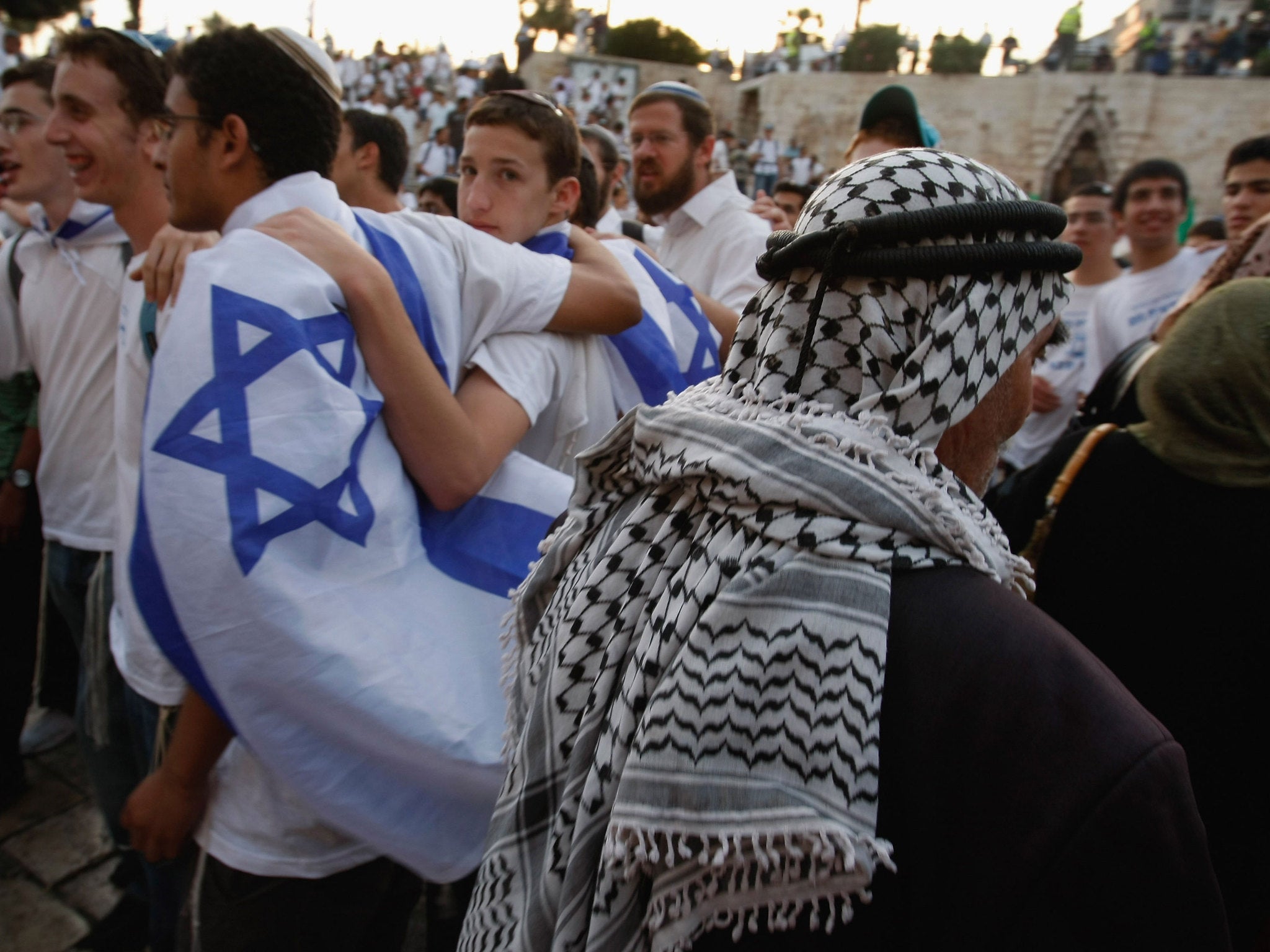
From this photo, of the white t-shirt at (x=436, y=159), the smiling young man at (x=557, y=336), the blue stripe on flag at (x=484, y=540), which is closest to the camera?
the blue stripe on flag at (x=484, y=540)

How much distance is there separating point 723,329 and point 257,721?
2049mm

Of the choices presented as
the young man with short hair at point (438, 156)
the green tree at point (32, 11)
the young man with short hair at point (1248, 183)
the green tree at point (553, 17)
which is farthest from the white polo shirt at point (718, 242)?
the green tree at point (553, 17)

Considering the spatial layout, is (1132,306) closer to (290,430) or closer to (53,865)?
(290,430)

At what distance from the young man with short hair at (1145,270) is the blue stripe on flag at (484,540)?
369cm

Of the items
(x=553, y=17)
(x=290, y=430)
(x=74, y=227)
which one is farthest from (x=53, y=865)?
(x=553, y=17)

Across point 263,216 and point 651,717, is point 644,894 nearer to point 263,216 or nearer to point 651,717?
point 651,717

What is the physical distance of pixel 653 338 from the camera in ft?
7.25

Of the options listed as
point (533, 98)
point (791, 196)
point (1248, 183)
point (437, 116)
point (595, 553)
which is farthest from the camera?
point (437, 116)

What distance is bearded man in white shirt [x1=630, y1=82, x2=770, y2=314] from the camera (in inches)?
149

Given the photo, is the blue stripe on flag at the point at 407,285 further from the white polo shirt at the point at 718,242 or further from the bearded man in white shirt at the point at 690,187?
the bearded man in white shirt at the point at 690,187

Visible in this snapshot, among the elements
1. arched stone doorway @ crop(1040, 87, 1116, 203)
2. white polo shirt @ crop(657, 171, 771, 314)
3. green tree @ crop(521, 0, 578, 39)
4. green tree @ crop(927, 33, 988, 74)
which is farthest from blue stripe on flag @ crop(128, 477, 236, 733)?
green tree @ crop(521, 0, 578, 39)

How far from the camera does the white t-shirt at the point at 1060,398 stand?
4344 millimetres

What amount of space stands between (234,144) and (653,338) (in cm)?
103

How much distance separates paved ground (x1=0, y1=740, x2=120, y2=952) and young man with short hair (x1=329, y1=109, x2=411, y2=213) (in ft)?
8.25
